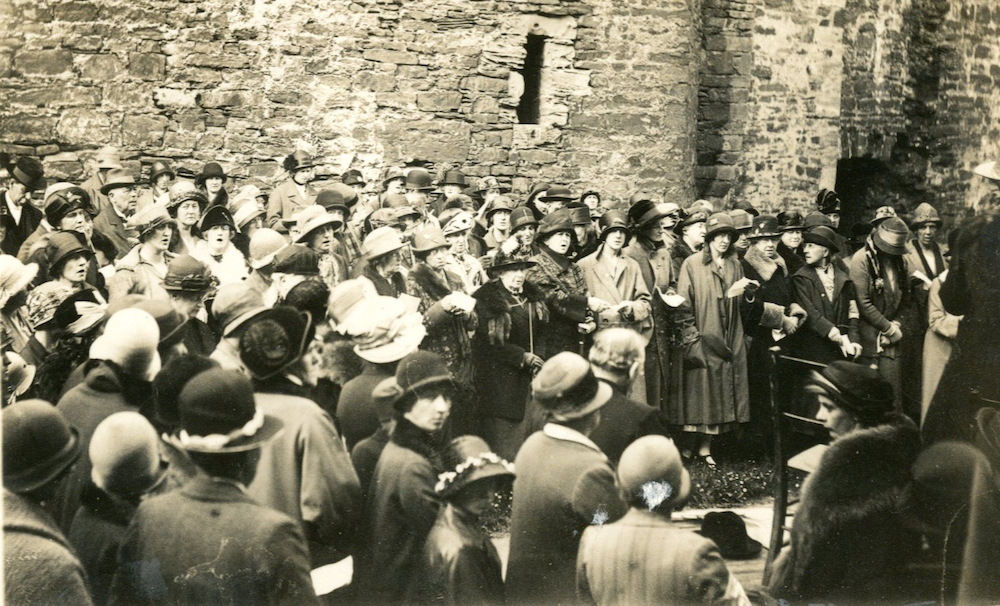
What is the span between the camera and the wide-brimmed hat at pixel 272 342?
597 cm

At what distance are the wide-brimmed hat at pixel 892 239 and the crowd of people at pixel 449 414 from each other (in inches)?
1.2

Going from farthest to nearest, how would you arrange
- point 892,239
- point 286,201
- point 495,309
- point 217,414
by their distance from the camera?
point 286,201, point 892,239, point 495,309, point 217,414

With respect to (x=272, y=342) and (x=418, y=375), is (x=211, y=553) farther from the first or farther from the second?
(x=418, y=375)

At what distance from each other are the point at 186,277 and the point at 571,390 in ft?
7.55

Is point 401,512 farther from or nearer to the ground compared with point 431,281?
nearer to the ground

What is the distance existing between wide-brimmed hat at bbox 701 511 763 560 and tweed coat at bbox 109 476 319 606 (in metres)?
2.43

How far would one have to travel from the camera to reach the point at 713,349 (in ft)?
28.6

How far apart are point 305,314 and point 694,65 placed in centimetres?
846

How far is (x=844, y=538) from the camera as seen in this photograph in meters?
6.55

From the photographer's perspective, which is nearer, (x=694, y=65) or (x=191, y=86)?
(x=191, y=86)

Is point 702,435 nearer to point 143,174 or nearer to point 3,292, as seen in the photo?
point 3,292

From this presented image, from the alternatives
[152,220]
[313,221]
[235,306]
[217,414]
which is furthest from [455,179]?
[217,414]

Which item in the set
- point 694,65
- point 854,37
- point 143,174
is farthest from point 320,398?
point 854,37

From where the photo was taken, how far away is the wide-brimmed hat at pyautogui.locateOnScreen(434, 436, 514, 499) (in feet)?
19.8
